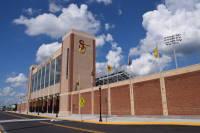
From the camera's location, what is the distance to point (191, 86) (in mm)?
27359

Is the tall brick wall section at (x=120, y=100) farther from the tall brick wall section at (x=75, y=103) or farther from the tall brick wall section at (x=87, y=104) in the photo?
the tall brick wall section at (x=75, y=103)

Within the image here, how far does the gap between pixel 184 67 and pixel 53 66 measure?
2343 inches

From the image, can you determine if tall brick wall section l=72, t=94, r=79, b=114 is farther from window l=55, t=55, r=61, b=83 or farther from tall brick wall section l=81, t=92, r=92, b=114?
window l=55, t=55, r=61, b=83

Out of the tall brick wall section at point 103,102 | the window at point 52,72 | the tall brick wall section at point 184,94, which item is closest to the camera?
the tall brick wall section at point 184,94

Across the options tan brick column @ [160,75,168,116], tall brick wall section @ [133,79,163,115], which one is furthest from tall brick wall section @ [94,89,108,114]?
tan brick column @ [160,75,168,116]

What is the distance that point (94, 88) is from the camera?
51219 millimetres

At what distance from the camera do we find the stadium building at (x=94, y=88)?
28.5 meters

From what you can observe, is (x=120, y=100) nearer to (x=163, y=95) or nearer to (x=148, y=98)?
(x=148, y=98)

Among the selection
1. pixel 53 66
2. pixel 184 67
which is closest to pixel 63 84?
pixel 53 66

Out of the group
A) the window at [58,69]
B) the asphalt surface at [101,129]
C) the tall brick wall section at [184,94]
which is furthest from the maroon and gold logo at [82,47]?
the asphalt surface at [101,129]

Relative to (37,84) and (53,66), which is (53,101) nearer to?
(53,66)

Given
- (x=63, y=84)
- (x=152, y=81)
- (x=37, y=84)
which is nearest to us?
(x=152, y=81)

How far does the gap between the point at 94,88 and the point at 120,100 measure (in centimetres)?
1167

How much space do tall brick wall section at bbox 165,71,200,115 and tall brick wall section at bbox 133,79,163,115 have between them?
1.97 meters
